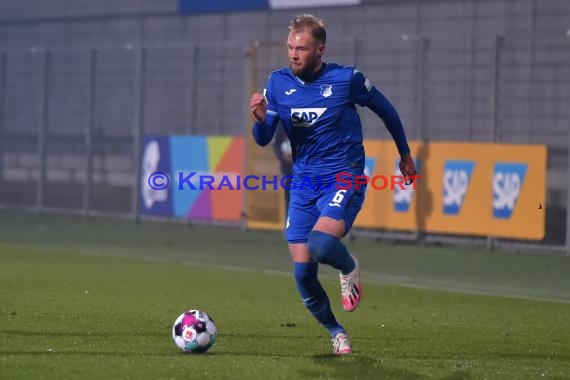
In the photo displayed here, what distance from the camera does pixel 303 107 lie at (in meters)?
8.54

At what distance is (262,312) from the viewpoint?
11469 millimetres

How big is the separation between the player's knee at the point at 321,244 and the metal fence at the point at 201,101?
10864 millimetres

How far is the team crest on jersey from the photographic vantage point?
8547 millimetres

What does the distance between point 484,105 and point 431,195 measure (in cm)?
179

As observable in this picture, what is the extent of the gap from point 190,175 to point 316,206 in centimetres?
1449

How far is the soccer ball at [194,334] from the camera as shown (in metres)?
8.43

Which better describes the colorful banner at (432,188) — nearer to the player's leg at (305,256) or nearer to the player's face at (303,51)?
the player's leg at (305,256)

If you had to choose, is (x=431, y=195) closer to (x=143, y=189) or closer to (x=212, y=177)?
(x=212, y=177)

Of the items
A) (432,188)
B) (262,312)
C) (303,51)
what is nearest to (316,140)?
(303,51)

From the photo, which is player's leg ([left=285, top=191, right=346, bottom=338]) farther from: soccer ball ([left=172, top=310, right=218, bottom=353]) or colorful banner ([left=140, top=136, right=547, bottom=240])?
colorful banner ([left=140, top=136, right=547, bottom=240])

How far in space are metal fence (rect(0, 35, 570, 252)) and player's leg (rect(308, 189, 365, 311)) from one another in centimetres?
1058

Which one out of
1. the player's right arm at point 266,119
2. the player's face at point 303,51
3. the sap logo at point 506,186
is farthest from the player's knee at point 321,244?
the sap logo at point 506,186

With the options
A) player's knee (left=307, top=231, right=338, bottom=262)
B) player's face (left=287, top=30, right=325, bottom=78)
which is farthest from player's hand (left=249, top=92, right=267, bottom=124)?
player's knee (left=307, top=231, right=338, bottom=262)

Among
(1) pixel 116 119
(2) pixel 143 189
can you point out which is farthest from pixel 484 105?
(1) pixel 116 119
